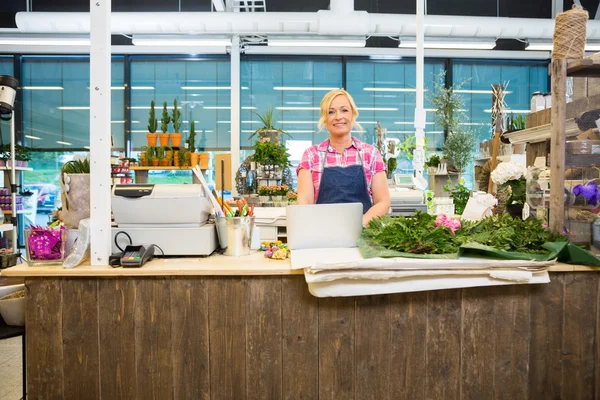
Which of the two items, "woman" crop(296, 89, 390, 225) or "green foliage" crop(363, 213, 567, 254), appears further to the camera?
"woman" crop(296, 89, 390, 225)

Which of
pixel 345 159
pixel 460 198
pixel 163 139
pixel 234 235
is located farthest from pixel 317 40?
pixel 234 235

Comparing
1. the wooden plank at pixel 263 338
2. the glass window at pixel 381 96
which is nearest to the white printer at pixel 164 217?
the wooden plank at pixel 263 338

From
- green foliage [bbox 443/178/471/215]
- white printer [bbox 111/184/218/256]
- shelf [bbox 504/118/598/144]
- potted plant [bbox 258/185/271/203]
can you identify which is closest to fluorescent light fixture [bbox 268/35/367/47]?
potted plant [bbox 258/185/271/203]

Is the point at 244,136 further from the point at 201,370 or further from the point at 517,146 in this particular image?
the point at 201,370

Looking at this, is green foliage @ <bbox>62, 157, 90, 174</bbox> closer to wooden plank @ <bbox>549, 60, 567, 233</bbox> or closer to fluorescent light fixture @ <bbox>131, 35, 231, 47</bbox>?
wooden plank @ <bbox>549, 60, 567, 233</bbox>

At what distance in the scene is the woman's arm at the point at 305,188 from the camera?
252 centimetres

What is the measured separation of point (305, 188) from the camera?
254cm

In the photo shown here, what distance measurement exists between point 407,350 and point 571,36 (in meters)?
1.48

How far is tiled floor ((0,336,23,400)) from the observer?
2.72 meters

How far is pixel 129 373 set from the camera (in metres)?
1.69

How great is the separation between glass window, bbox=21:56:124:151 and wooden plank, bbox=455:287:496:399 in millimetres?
7595

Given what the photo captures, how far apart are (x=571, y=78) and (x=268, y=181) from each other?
312cm

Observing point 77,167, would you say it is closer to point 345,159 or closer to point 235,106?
point 345,159

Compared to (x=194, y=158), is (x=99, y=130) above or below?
below
